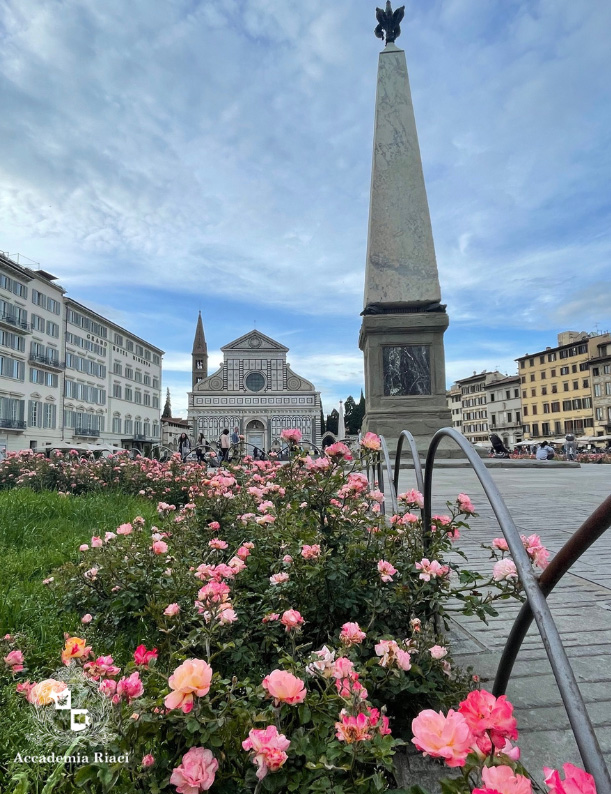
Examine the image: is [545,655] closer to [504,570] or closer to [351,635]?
[504,570]

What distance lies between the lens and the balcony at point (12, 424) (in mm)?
33750

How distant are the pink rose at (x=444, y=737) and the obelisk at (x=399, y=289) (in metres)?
10.8

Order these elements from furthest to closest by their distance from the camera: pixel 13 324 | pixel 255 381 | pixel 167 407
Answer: pixel 167 407
pixel 255 381
pixel 13 324

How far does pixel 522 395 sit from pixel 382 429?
200 feet

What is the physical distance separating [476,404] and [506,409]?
23.4ft

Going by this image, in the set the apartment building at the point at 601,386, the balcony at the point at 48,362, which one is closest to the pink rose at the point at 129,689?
the balcony at the point at 48,362

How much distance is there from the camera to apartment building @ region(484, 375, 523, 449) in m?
68.8

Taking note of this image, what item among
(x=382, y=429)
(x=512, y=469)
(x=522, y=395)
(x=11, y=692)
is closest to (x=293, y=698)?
(x=11, y=692)

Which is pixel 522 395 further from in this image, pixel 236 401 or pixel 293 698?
pixel 293 698

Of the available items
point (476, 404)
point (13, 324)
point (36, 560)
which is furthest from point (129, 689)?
point (476, 404)

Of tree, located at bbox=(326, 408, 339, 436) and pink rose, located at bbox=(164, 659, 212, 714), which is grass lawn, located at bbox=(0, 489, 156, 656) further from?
tree, located at bbox=(326, 408, 339, 436)

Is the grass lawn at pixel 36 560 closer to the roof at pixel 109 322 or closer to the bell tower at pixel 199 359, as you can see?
the roof at pixel 109 322

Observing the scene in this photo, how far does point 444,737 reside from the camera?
2.51 feet

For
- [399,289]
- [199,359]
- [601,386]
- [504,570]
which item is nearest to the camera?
[504,570]
